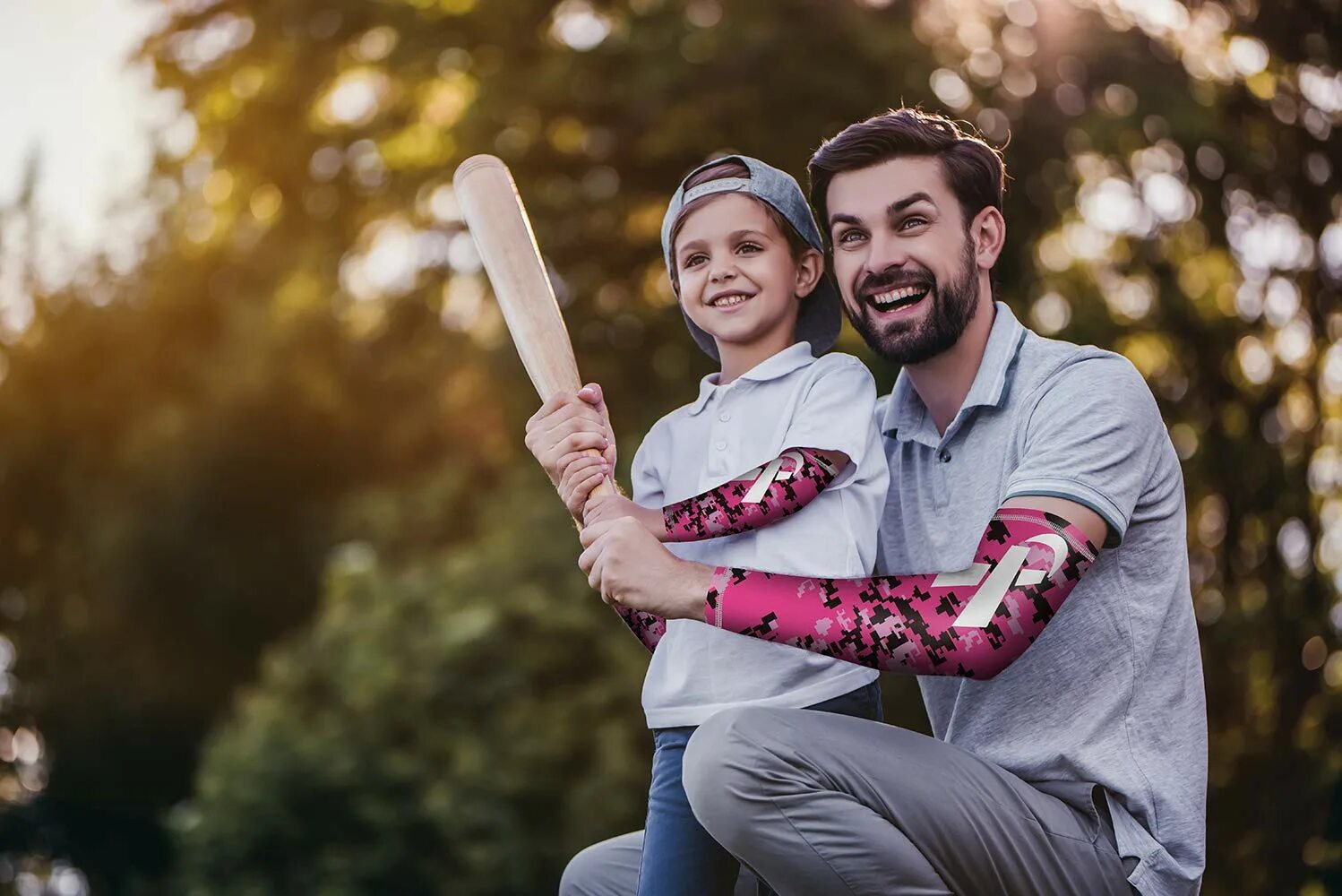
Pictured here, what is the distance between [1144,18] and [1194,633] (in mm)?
4713

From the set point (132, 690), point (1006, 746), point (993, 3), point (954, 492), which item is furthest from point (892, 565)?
point (132, 690)

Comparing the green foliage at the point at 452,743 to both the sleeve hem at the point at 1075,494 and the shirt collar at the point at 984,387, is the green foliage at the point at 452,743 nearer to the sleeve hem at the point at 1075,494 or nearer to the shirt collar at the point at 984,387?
the shirt collar at the point at 984,387

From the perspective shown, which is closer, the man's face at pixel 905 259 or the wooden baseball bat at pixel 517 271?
the man's face at pixel 905 259

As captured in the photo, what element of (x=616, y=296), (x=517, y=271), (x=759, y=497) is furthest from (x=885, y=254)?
(x=616, y=296)

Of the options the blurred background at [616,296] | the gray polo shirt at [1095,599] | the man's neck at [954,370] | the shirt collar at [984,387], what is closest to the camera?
the gray polo shirt at [1095,599]

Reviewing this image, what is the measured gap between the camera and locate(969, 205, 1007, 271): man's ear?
236 centimetres

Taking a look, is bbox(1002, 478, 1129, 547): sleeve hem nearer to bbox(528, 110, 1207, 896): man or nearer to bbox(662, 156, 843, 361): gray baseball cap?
bbox(528, 110, 1207, 896): man

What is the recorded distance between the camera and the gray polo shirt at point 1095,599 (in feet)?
6.60

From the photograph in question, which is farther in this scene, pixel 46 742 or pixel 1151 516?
pixel 46 742

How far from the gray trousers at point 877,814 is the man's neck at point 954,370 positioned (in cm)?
59

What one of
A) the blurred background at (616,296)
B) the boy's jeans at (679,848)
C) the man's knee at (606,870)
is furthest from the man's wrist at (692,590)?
the blurred background at (616,296)

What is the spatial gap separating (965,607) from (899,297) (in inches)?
24.6

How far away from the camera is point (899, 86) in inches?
228

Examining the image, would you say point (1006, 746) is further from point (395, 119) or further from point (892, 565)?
point (395, 119)
